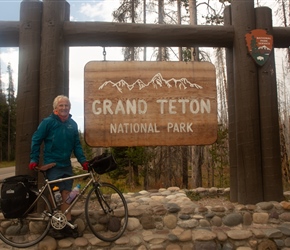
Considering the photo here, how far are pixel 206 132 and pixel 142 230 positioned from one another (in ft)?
5.37

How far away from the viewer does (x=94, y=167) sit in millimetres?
3578

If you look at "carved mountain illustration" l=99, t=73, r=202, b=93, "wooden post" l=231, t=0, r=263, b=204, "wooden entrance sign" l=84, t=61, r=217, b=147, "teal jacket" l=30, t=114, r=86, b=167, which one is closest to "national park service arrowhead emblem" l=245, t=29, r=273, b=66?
"wooden post" l=231, t=0, r=263, b=204

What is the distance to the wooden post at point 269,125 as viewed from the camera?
427 centimetres

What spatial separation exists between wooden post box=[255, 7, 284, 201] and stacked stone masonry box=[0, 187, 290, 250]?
24 cm

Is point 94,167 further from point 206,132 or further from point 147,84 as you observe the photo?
point 206,132

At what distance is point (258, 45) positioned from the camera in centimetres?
439

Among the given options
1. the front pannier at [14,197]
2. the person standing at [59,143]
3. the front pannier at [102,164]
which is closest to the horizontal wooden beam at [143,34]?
the person standing at [59,143]

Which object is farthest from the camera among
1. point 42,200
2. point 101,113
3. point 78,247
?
point 101,113

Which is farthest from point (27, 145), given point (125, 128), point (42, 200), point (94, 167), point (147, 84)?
point (147, 84)

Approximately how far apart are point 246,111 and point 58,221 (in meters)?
2.91

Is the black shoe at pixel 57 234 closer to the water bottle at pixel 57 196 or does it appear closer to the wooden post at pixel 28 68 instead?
the water bottle at pixel 57 196

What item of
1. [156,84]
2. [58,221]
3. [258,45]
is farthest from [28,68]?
[258,45]

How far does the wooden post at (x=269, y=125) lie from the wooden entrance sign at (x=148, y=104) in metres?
0.70

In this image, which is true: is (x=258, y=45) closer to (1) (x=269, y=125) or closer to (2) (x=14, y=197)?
(1) (x=269, y=125)
